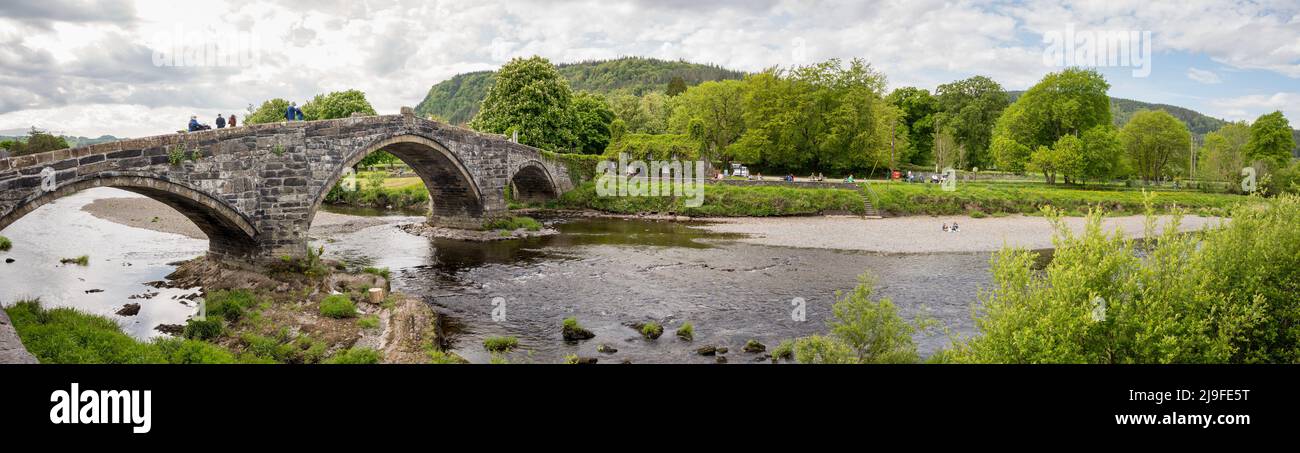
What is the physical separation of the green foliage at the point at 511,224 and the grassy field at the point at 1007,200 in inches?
1019

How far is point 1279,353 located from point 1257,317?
85cm

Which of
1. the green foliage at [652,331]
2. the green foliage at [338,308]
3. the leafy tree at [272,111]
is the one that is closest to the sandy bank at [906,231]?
the green foliage at [652,331]

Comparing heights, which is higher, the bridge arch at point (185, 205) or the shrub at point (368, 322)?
the bridge arch at point (185, 205)

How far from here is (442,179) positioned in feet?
138

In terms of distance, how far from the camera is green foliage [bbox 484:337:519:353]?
59.4 ft

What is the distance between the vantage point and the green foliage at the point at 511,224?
42.7 m

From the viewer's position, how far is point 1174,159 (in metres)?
70.0

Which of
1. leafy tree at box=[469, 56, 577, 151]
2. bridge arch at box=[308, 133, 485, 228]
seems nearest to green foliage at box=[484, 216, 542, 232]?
bridge arch at box=[308, 133, 485, 228]

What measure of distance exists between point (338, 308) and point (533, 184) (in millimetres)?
36629

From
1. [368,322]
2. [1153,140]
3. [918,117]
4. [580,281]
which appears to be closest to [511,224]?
[580,281]

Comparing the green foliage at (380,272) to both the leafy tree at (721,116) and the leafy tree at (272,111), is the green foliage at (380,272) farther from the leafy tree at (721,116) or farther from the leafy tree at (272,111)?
the leafy tree at (272,111)

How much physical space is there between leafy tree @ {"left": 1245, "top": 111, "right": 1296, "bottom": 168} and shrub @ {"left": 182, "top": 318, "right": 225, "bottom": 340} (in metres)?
79.2
